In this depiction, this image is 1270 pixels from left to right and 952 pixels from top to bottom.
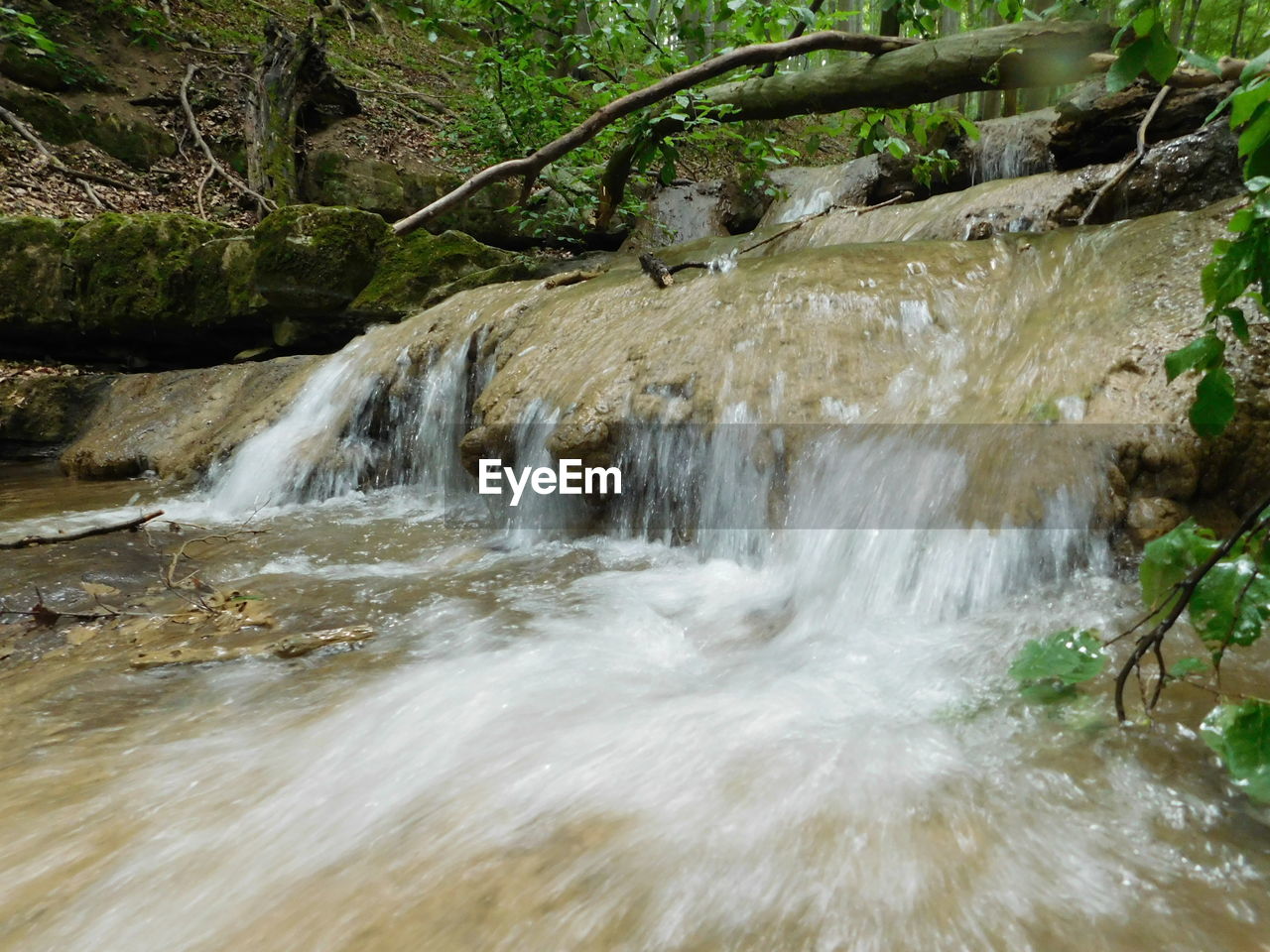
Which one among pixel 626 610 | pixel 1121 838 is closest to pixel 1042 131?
pixel 626 610

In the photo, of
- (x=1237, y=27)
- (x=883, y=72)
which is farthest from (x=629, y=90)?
(x=1237, y=27)

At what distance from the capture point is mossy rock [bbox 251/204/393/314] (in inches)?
243

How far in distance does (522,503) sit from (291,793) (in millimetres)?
2302

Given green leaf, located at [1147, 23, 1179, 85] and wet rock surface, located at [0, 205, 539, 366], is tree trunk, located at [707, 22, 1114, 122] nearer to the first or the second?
wet rock surface, located at [0, 205, 539, 366]

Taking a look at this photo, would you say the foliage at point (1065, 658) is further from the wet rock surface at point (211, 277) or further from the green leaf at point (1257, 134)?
the wet rock surface at point (211, 277)

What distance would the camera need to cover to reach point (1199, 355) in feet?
3.31

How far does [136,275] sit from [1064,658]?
7663 mm

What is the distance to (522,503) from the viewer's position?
376 cm

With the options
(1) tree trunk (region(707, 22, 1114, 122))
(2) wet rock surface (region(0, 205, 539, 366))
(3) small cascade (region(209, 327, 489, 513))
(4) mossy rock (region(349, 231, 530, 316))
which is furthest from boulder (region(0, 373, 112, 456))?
Answer: (1) tree trunk (region(707, 22, 1114, 122))

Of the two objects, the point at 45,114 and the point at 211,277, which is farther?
the point at 45,114

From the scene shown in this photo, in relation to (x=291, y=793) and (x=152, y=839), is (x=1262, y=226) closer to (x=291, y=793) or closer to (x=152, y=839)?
(x=291, y=793)

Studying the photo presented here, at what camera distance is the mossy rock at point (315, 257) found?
616 cm

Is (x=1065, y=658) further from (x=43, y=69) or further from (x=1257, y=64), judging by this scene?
(x=43, y=69)

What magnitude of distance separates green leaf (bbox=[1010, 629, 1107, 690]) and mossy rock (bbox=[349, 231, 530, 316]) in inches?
232
